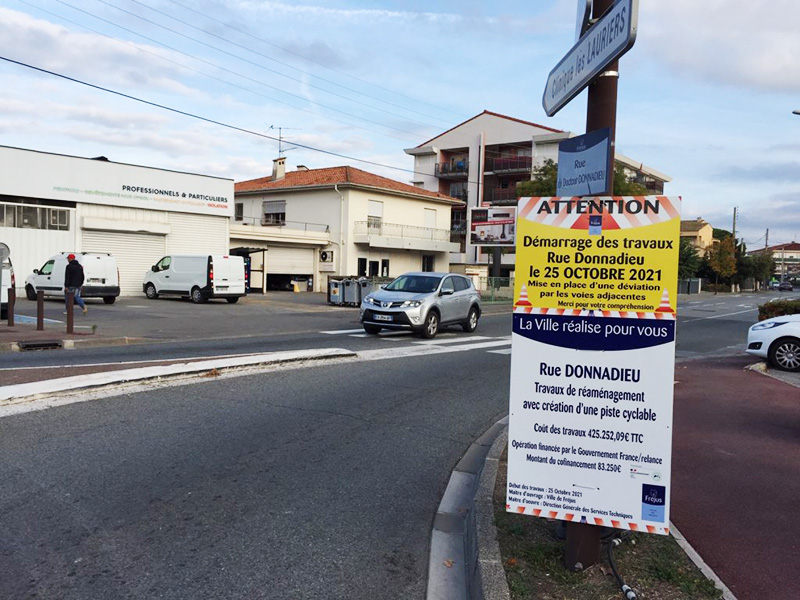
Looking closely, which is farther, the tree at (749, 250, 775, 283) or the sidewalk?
the tree at (749, 250, 775, 283)

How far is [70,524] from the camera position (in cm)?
455

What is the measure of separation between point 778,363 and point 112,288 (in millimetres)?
20975

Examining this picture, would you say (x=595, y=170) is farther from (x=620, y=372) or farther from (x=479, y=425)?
(x=479, y=425)

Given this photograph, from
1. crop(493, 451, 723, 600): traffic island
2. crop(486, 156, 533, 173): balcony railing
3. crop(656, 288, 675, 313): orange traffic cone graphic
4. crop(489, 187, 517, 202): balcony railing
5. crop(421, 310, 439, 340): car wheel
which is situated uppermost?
crop(486, 156, 533, 173): balcony railing

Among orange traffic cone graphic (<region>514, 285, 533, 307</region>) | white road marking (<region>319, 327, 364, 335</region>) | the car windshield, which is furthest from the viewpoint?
white road marking (<region>319, 327, 364, 335</region>)

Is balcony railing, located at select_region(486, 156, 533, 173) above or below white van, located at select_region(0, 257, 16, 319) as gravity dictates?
above

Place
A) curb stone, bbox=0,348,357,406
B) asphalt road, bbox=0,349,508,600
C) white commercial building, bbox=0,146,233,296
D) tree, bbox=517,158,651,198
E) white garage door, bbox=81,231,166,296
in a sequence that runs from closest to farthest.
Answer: asphalt road, bbox=0,349,508,600
curb stone, bbox=0,348,357,406
white commercial building, bbox=0,146,233,296
white garage door, bbox=81,231,166,296
tree, bbox=517,158,651,198

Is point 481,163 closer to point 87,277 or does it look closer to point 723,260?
point 723,260

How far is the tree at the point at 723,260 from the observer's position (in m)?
76.0

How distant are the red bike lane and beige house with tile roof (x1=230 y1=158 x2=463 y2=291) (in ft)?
103

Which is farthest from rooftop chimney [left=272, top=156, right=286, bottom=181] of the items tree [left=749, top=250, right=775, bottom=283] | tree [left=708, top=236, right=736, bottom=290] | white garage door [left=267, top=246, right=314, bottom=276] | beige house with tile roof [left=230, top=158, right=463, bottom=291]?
tree [left=749, top=250, right=775, bottom=283]

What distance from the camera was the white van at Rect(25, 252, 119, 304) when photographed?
948 inches

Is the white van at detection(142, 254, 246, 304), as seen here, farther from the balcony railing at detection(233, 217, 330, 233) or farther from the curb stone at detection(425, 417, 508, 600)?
the curb stone at detection(425, 417, 508, 600)

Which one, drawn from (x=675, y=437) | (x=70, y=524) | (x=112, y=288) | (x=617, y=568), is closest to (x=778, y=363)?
(x=675, y=437)
